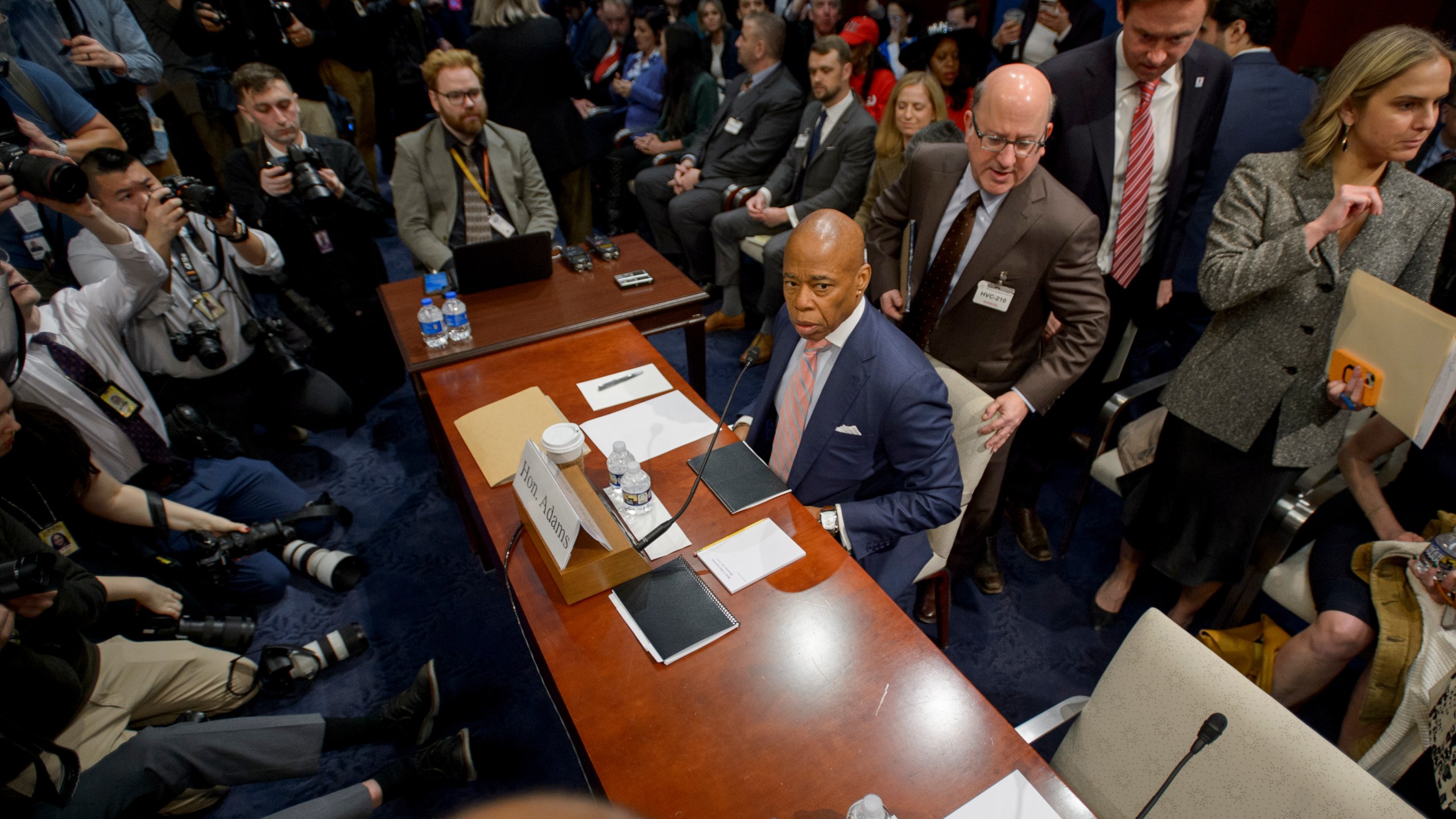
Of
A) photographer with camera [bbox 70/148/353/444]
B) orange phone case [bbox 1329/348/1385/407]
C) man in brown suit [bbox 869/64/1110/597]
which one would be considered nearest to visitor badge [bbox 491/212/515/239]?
photographer with camera [bbox 70/148/353/444]

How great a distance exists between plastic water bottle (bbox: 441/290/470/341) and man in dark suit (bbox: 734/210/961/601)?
4.12ft

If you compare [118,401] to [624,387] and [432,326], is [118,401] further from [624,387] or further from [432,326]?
[624,387]

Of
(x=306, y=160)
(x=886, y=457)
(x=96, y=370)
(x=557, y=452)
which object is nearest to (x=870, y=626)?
(x=886, y=457)

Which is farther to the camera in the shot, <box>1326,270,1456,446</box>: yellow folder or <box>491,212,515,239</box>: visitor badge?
<box>491,212,515,239</box>: visitor badge

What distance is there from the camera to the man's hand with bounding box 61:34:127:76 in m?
3.43

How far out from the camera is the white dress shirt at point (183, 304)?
103 inches

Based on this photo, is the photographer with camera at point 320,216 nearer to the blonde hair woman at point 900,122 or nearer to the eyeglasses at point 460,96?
the eyeglasses at point 460,96

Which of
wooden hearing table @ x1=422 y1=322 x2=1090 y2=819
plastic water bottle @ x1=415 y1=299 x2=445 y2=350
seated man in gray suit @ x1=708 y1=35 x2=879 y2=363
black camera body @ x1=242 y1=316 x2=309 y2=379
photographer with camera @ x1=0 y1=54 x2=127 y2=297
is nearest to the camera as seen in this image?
wooden hearing table @ x1=422 y1=322 x2=1090 y2=819

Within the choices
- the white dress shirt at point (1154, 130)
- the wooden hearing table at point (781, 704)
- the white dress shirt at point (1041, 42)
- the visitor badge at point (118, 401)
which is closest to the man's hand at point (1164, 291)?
the white dress shirt at point (1154, 130)

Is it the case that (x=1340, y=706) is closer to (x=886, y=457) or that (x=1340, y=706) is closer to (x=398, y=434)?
(x=886, y=457)

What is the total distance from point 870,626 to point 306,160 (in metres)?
3.11

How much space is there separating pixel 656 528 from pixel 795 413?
53cm

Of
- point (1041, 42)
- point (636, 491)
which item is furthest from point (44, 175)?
point (1041, 42)

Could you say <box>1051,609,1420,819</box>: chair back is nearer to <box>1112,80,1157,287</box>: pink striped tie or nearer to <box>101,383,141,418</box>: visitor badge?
<box>1112,80,1157,287</box>: pink striped tie
